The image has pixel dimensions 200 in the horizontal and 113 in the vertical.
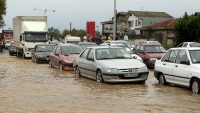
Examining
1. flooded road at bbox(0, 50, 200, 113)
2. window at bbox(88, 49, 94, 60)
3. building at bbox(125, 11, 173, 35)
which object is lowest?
flooded road at bbox(0, 50, 200, 113)

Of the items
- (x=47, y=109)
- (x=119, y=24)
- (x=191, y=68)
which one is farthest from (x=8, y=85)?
(x=119, y=24)

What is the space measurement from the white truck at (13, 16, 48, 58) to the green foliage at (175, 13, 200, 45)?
15.6m

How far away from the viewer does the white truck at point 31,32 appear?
32.3 meters

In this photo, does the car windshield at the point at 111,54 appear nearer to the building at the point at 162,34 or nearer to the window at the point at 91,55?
the window at the point at 91,55

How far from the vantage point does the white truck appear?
3231 centimetres

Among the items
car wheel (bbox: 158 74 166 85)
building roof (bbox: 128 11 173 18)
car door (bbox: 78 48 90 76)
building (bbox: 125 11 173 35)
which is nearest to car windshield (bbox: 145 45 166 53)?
car door (bbox: 78 48 90 76)

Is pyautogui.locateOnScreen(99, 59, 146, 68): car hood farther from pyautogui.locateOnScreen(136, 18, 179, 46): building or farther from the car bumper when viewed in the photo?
pyautogui.locateOnScreen(136, 18, 179, 46): building

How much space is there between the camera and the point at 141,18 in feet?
273

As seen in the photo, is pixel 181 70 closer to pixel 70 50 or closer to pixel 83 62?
pixel 83 62

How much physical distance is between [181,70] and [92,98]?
322 cm

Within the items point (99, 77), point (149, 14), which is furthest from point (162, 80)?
point (149, 14)

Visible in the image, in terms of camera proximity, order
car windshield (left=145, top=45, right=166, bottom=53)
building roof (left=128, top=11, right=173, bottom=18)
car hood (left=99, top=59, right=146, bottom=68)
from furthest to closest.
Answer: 1. building roof (left=128, top=11, right=173, bottom=18)
2. car windshield (left=145, top=45, right=166, bottom=53)
3. car hood (left=99, top=59, right=146, bottom=68)

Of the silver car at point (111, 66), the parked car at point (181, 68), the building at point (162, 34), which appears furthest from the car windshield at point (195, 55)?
the building at point (162, 34)

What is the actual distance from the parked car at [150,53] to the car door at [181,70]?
823 centimetres
